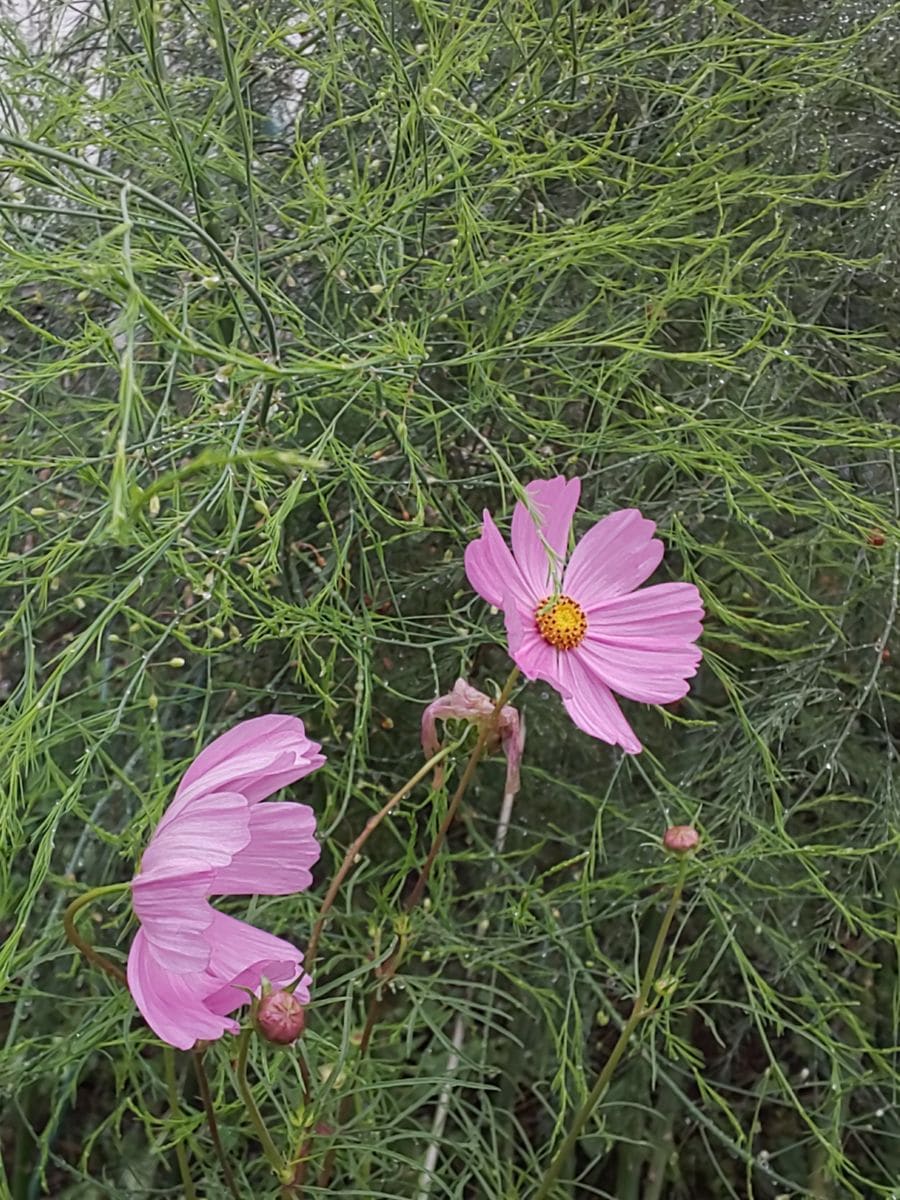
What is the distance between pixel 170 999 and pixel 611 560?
0.29 meters

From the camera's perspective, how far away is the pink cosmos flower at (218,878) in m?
0.37

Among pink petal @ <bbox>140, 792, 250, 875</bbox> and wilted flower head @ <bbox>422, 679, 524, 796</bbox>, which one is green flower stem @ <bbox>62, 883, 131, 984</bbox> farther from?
wilted flower head @ <bbox>422, 679, 524, 796</bbox>

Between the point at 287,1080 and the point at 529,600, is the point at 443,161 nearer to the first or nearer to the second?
the point at 529,600

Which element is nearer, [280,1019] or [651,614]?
[280,1019]

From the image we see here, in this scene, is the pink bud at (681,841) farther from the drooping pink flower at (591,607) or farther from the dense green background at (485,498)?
the dense green background at (485,498)

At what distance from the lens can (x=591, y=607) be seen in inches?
21.5

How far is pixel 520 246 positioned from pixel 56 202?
0.39m

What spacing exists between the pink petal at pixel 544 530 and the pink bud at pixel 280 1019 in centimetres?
21

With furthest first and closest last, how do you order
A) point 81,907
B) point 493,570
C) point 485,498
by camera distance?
point 485,498, point 493,570, point 81,907

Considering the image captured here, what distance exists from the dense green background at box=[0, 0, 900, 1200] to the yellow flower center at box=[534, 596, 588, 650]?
12cm

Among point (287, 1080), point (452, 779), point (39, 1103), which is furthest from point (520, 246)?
point (39, 1103)

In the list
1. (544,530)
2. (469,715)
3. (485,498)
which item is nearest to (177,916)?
(469,715)

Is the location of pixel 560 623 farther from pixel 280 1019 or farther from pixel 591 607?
pixel 280 1019

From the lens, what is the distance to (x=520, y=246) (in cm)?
65
